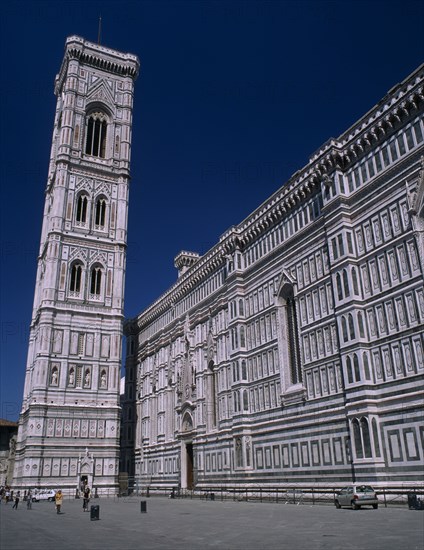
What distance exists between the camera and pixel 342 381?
31.6m

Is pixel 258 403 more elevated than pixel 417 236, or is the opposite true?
pixel 417 236

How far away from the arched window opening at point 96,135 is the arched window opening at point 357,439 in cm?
5029

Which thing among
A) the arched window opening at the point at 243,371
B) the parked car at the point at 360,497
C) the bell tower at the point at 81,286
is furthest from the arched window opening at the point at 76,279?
the parked car at the point at 360,497

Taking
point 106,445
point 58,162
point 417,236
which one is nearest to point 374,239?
point 417,236

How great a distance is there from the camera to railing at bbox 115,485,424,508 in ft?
85.1

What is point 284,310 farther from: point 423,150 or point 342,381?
point 423,150

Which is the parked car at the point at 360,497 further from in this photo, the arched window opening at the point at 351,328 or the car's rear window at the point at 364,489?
the arched window opening at the point at 351,328

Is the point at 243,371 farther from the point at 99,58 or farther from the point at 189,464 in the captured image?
the point at 99,58

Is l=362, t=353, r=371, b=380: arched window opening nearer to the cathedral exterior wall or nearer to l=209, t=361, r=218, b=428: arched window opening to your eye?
the cathedral exterior wall

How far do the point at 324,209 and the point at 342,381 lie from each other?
38.4ft

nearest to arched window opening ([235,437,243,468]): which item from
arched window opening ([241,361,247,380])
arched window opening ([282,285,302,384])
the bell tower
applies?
arched window opening ([241,361,247,380])

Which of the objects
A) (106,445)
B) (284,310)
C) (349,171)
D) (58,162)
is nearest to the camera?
(349,171)

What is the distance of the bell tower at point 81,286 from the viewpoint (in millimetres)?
54156

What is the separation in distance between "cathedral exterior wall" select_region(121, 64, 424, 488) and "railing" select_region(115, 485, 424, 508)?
0.64 m
